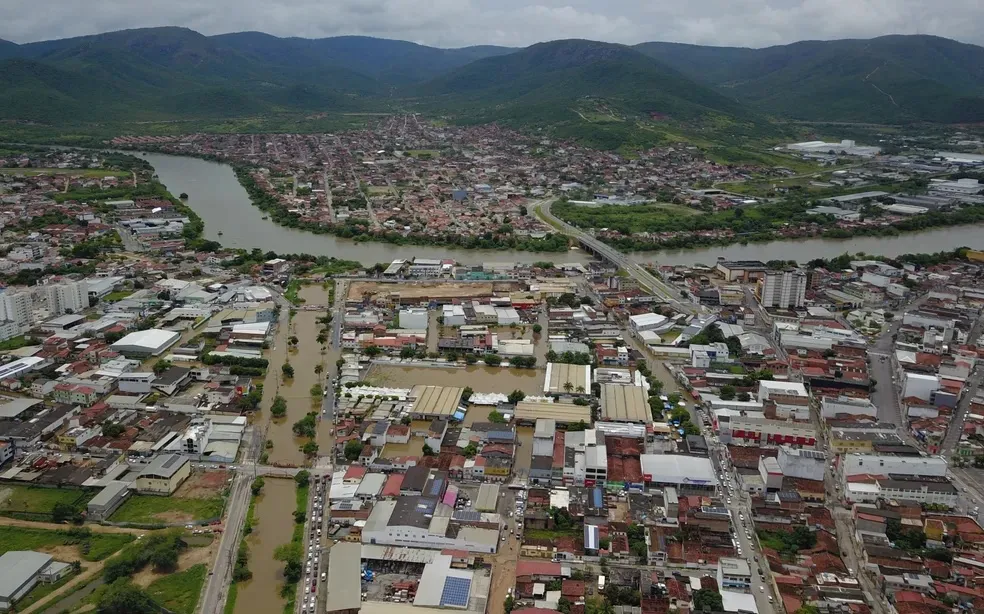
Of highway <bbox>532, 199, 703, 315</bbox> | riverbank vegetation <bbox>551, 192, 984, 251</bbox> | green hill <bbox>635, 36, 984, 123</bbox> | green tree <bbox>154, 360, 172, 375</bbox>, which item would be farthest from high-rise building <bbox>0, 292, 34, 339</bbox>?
green hill <bbox>635, 36, 984, 123</bbox>

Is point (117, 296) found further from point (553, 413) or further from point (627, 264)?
point (627, 264)

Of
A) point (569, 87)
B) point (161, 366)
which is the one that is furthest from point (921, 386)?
point (569, 87)

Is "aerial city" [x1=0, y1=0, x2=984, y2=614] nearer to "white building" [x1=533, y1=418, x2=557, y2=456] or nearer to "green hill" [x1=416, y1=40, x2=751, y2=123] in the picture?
"white building" [x1=533, y1=418, x2=557, y2=456]

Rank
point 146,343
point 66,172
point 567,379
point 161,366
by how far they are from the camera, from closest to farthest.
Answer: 1. point 567,379
2. point 161,366
3. point 146,343
4. point 66,172

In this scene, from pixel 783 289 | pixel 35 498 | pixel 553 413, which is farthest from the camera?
pixel 783 289

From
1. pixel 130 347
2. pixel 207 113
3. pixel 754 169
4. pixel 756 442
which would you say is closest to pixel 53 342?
pixel 130 347

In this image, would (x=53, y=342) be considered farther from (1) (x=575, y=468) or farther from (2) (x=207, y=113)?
(2) (x=207, y=113)

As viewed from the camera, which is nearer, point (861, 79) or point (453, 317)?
point (453, 317)

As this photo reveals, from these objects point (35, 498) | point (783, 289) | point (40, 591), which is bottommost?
point (40, 591)
